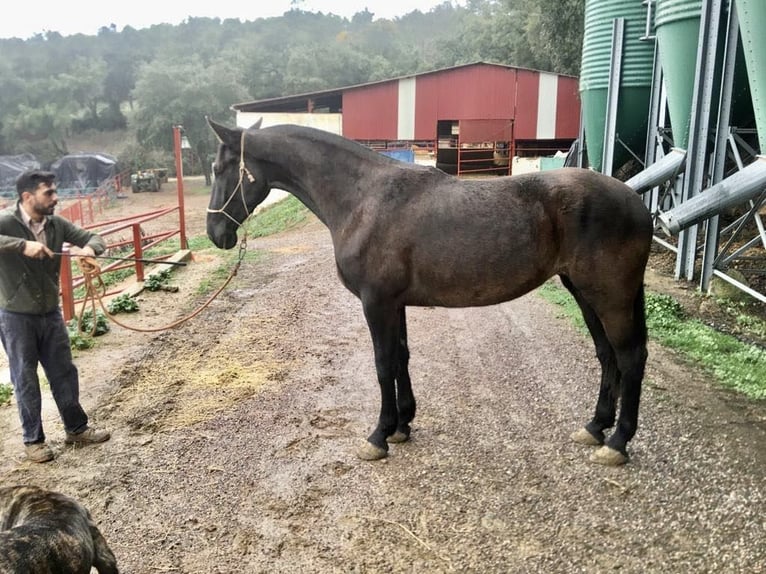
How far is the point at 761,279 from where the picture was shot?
331 inches

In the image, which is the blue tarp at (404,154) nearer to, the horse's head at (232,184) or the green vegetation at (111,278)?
the green vegetation at (111,278)

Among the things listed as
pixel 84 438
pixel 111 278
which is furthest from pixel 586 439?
pixel 111 278

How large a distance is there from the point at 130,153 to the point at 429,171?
133 ft

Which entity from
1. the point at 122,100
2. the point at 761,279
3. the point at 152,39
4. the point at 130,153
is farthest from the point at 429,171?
the point at 152,39

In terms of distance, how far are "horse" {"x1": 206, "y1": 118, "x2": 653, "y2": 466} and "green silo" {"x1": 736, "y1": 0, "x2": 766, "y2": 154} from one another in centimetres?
338

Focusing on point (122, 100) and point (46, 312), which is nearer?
point (46, 312)

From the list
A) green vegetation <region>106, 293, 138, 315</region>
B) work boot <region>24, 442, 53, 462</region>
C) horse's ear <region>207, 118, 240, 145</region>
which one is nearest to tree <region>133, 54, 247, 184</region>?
green vegetation <region>106, 293, 138, 315</region>

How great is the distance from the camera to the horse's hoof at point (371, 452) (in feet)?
13.1

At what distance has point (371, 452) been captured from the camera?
400 centimetres

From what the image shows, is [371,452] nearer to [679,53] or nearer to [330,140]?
[330,140]

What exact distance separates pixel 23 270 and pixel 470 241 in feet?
9.29

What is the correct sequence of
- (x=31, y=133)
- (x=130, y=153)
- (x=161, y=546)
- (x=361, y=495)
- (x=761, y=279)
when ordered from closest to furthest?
(x=161, y=546) < (x=361, y=495) < (x=761, y=279) < (x=130, y=153) < (x=31, y=133)

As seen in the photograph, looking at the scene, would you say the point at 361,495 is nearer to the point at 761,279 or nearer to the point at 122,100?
the point at 761,279

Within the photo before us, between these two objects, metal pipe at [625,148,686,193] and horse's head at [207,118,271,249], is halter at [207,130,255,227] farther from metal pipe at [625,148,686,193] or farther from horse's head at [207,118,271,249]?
metal pipe at [625,148,686,193]
